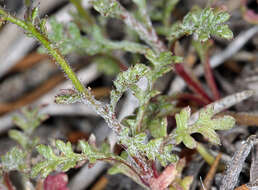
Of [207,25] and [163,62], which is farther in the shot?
[163,62]

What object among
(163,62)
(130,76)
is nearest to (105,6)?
(163,62)

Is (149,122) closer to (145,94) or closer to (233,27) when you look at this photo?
(145,94)

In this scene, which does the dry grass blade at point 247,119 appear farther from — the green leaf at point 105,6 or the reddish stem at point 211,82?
the green leaf at point 105,6

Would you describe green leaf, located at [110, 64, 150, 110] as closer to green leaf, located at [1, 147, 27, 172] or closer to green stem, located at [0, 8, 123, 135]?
green stem, located at [0, 8, 123, 135]

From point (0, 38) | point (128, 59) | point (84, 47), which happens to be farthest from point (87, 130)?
point (0, 38)

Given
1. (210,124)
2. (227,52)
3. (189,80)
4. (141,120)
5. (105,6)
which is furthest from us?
(227,52)

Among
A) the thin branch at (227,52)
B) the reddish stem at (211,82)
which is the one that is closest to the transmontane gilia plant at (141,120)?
the reddish stem at (211,82)

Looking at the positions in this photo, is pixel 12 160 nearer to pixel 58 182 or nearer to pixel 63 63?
pixel 58 182

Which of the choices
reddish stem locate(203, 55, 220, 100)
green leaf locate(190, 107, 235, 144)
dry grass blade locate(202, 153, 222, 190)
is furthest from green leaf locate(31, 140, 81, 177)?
reddish stem locate(203, 55, 220, 100)
